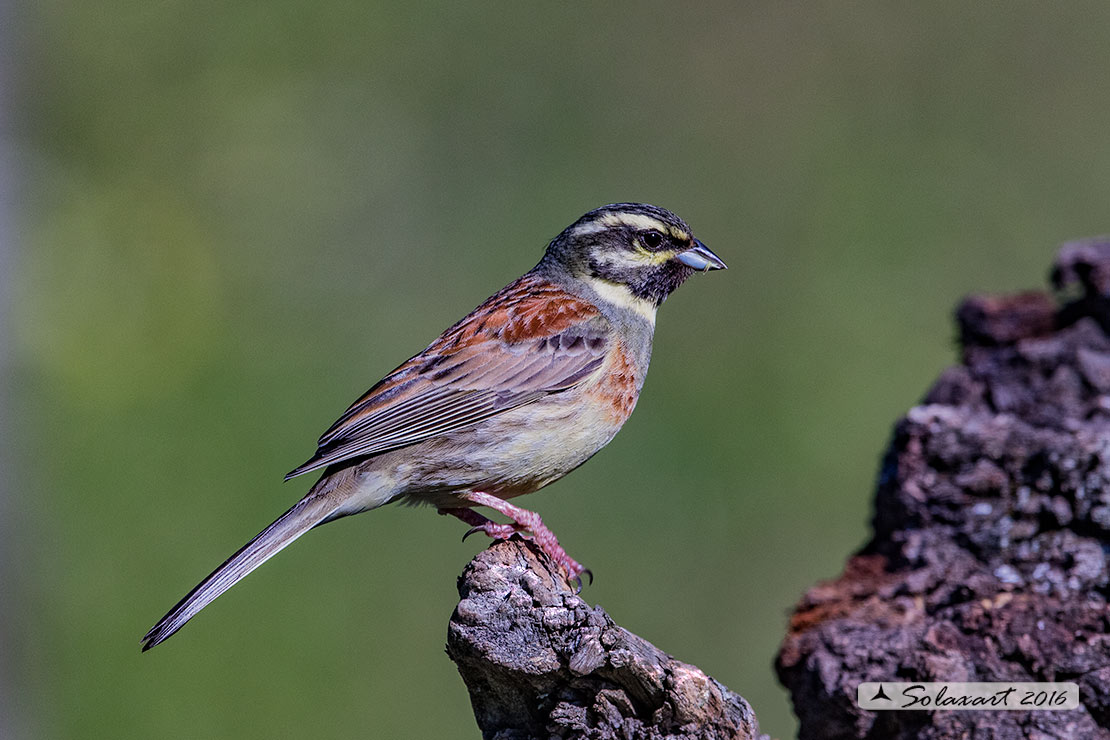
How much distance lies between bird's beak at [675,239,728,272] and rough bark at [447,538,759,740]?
1.83 metres

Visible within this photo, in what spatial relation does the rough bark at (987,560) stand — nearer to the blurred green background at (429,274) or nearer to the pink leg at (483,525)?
the pink leg at (483,525)

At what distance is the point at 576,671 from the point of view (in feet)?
9.95

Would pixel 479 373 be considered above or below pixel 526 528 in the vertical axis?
above

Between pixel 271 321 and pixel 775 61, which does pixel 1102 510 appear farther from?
pixel 775 61

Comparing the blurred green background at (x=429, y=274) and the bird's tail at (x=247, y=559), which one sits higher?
the blurred green background at (x=429, y=274)

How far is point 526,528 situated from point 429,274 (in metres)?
4.32

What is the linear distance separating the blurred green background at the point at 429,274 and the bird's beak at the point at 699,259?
7.98 ft

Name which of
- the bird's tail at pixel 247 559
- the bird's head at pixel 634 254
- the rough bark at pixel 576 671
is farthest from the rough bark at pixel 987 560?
the bird's tail at pixel 247 559

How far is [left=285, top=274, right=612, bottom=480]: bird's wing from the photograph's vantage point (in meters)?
4.21

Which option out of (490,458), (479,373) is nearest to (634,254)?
(479,373)

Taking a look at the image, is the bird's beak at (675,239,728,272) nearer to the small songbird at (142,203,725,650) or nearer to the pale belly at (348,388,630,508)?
the small songbird at (142,203,725,650)

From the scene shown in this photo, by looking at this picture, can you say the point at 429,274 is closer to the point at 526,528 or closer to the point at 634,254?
the point at 634,254
